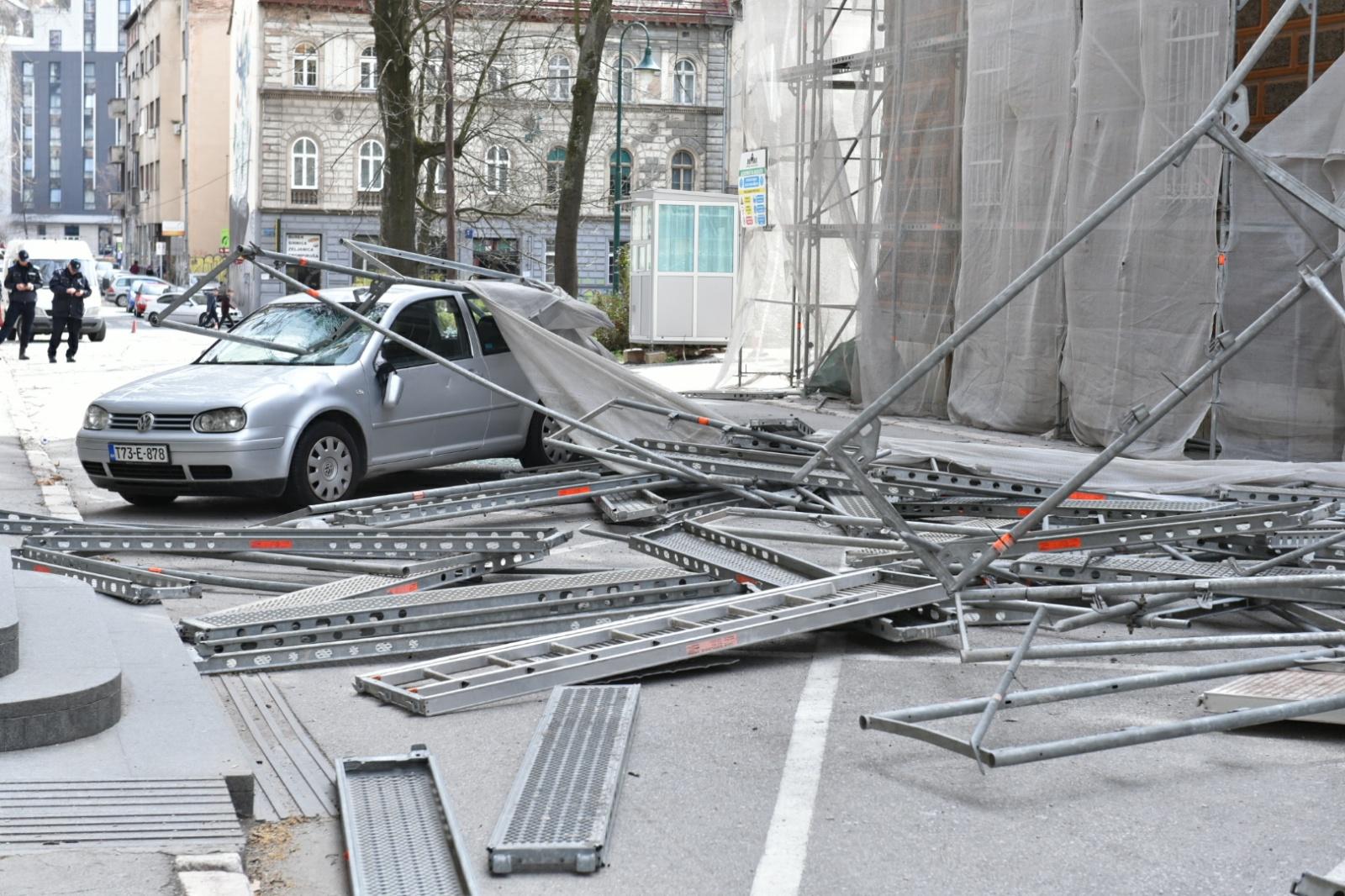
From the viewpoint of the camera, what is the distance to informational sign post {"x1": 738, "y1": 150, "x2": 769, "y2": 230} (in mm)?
23766

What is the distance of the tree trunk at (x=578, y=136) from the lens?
25.1m

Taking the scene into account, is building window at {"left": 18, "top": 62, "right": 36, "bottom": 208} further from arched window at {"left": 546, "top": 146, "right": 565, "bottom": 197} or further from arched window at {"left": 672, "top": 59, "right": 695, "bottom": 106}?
arched window at {"left": 546, "top": 146, "right": 565, "bottom": 197}

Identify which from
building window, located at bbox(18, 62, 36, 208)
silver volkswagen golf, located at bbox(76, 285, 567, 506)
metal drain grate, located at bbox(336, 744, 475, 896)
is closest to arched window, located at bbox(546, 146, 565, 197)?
silver volkswagen golf, located at bbox(76, 285, 567, 506)

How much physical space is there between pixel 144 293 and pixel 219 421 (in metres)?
57.6

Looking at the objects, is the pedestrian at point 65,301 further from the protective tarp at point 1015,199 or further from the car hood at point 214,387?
the car hood at point 214,387

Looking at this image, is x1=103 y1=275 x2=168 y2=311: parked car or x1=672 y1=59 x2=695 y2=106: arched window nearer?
x1=672 y1=59 x2=695 y2=106: arched window

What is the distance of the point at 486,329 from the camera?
1329 cm

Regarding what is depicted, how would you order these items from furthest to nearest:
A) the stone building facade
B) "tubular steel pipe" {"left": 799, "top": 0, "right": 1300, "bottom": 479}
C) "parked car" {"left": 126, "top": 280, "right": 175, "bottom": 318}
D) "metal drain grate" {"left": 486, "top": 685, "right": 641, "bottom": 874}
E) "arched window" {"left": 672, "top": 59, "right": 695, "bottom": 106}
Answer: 1. "arched window" {"left": 672, "top": 59, "right": 695, "bottom": 106}
2. the stone building facade
3. "parked car" {"left": 126, "top": 280, "right": 175, "bottom": 318}
4. "tubular steel pipe" {"left": 799, "top": 0, "right": 1300, "bottom": 479}
5. "metal drain grate" {"left": 486, "top": 685, "right": 641, "bottom": 874}

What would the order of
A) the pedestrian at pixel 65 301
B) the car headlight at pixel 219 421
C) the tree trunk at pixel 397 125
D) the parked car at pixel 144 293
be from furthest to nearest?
1. the parked car at pixel 144 293
2. the pedestrian at pixel 65 301
3. the tree trunk at pixel 397 125
4. the car headlight at pixel 219 421

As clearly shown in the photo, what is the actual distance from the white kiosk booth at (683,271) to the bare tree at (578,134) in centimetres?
519

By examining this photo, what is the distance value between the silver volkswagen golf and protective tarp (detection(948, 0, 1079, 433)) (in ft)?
17.9

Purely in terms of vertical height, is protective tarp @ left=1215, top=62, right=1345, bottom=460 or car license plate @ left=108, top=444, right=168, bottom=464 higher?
protective tarp @ left=1215, top=62, right=1345, bottom=460

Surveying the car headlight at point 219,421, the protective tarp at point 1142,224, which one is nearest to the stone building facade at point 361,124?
the protective tarp at point 1142,224

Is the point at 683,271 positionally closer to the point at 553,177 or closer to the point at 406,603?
the point at 553,177
